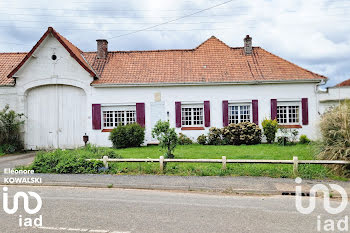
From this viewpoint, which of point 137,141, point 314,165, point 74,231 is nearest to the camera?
point 74,231

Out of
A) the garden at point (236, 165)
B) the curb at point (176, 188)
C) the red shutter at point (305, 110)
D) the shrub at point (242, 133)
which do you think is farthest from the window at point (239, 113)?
the curb at point (176, 188)

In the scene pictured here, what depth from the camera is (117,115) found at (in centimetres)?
1769

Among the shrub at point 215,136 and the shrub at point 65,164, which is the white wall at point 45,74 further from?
the shrub at point 215,136

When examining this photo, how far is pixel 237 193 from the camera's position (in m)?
8.04

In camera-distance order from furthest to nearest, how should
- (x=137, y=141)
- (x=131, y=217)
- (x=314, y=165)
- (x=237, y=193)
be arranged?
(x=137, y=141)
(x=314, y=165)
(x=237, y=193)
(x=131, y=217)

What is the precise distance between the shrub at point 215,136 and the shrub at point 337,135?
708 cm

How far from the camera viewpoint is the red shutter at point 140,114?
17.4 metres

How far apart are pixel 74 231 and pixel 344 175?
26.5 ft

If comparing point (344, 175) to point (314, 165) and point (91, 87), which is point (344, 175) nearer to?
point (314, 165)

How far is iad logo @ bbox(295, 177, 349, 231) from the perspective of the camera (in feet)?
17.5

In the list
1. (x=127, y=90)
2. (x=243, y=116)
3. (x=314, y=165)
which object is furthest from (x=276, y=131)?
(x=127, y=90)

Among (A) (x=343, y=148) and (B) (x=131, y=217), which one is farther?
(A) (x=343, y=148)

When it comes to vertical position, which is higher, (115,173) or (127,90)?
(127,90)

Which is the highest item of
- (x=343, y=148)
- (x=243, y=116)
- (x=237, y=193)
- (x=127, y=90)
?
(x=127, y=90)
